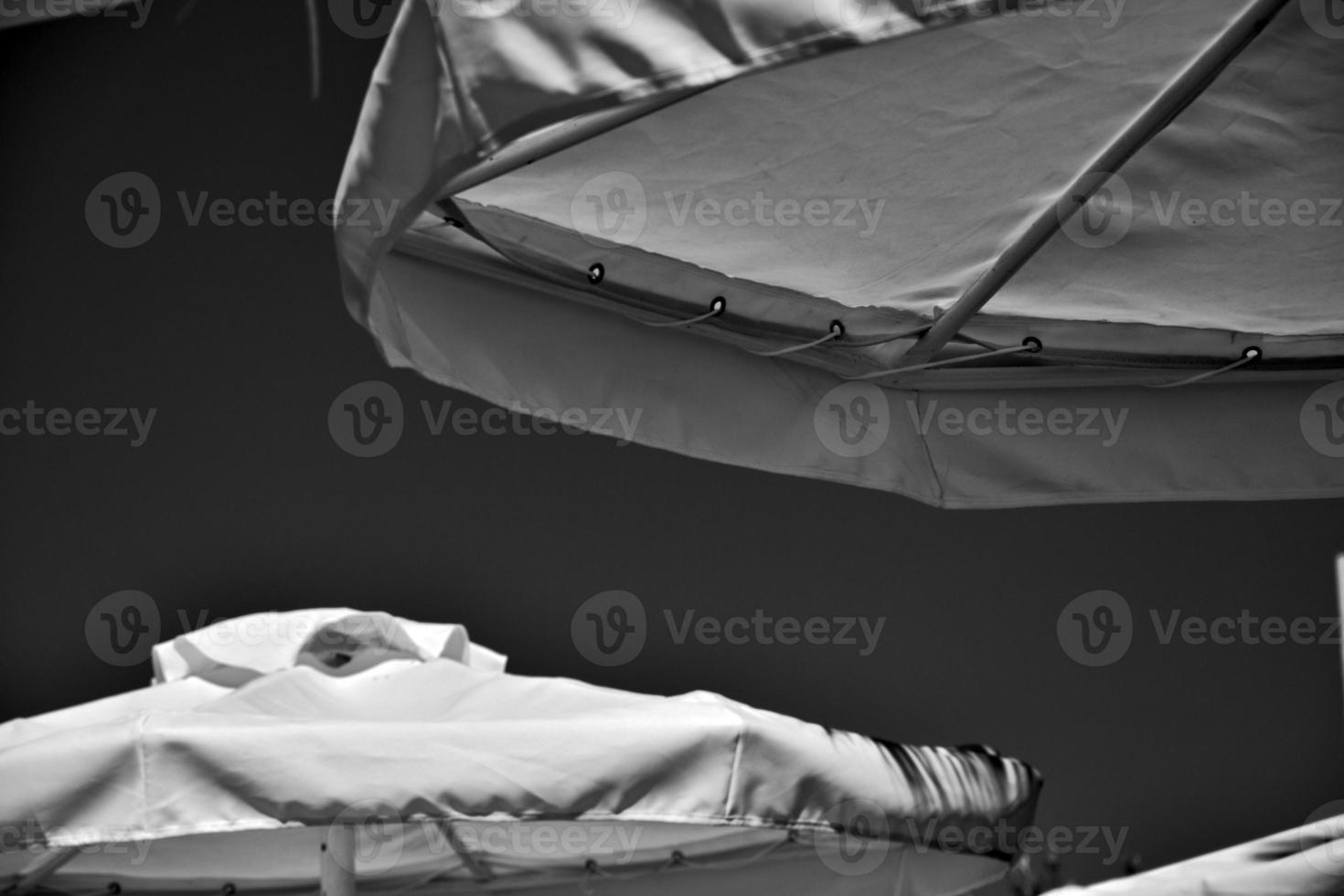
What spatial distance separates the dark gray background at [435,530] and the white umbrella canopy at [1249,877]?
5.16 m

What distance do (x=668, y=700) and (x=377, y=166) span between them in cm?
169

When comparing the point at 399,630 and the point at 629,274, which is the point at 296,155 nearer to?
the point at 399,630

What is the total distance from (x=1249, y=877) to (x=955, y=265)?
1.63 m

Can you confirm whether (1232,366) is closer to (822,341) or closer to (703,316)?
(822,341)

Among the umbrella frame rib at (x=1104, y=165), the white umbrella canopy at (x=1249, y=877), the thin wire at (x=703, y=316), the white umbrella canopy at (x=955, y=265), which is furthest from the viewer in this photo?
the thin wire at (x=703, y=316)

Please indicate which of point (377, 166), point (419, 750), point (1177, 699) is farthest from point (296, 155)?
point (377, 166)

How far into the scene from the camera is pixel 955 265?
2605 millimetres

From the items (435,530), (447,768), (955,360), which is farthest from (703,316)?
(435,530)

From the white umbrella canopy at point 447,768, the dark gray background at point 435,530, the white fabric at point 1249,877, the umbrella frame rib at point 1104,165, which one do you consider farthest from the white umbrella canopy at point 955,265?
the dark gray background at point 435,530

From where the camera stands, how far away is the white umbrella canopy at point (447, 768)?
8.64ft

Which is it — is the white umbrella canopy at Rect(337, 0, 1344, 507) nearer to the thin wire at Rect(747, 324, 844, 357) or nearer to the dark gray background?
the thin wire at Rect(747, 324, 844, 357)

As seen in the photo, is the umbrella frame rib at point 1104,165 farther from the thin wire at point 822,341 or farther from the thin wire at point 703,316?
the thin wire at point 703,316

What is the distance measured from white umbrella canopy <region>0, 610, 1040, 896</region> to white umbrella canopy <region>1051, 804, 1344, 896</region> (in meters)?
1.61

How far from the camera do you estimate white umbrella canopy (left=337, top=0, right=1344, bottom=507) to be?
7.50 feet
